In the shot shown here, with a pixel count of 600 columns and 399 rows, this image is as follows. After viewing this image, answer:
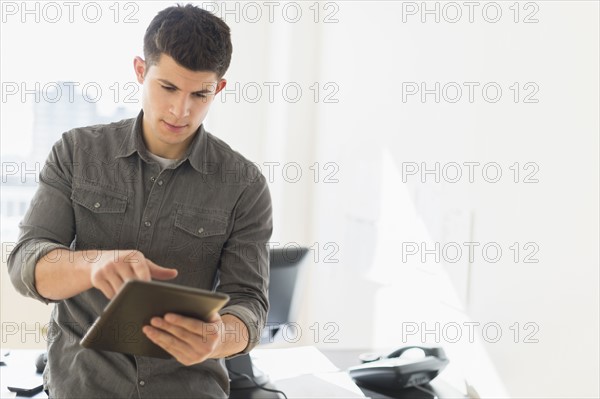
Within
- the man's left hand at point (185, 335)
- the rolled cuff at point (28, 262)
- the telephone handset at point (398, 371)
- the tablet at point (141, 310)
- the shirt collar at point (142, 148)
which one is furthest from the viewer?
the telephone handset at point (398, 371)

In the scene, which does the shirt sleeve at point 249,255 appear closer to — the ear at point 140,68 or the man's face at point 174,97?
the man's face at point 174,97

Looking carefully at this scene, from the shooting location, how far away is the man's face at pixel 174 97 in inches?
63.0

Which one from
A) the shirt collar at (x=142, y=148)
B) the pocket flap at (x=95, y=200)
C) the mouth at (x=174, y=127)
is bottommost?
the pocket flap at (x=95, y=200)

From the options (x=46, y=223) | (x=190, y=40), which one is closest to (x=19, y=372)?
(x=46, y=223)

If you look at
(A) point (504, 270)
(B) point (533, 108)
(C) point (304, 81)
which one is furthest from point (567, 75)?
(C) point (304, 81)

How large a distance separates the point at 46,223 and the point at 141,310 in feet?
1.57

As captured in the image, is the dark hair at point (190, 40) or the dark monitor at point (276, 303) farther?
the dark monitor at point (276, 303)

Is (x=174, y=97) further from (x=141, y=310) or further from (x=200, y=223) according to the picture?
(x=141, y=310)

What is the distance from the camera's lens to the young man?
5.06ft

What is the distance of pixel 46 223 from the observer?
1570 millimetres

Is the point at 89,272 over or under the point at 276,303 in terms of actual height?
over

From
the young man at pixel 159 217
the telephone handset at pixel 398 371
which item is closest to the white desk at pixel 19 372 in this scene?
the young man at pixel 159 217

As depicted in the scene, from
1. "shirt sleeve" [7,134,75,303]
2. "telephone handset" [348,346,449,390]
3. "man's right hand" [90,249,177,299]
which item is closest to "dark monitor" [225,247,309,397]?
"telephone handset" [348,346,449,390]

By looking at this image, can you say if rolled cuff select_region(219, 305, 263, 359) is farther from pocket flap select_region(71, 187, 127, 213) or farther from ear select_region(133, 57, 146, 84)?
ear select_region(133, 57, 146, 84)
